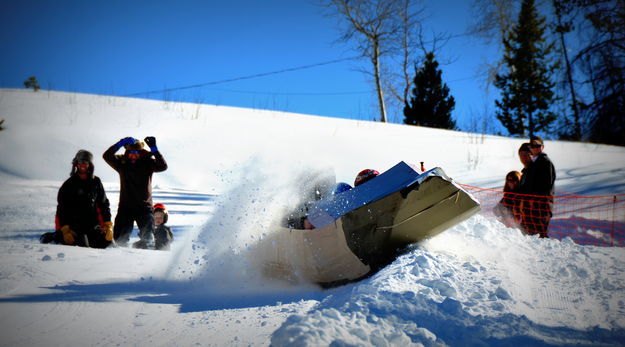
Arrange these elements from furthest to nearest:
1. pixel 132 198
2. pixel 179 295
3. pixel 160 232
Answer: pixel 160 232, pixel 132 198, pixel 179 295

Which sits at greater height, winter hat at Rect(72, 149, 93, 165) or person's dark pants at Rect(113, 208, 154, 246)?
winter hat at Rect(72, 149, 93, 165)

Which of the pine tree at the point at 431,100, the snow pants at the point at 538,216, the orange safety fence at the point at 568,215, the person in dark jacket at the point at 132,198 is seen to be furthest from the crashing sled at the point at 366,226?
the pine tree at the point at 431,100

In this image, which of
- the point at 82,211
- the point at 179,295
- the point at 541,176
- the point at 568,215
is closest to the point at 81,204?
the point at 82,211

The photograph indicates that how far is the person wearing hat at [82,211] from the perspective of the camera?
3.75 m

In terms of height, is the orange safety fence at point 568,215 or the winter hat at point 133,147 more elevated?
the winter hat at point 133,147

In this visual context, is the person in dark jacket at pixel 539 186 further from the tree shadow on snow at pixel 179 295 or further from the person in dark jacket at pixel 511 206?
the tree shadow on snow at pixel 179 295

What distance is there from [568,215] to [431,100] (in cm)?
1538

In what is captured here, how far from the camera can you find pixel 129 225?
4.16 meters

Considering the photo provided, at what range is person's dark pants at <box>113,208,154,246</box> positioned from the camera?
410 centimetres

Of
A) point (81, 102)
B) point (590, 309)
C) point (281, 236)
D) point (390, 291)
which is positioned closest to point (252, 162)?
point (281, 236)

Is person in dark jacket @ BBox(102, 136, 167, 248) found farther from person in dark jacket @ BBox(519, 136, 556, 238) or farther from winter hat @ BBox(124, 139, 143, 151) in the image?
person in dark jacket @ BBox(519, 136, 556, 238)

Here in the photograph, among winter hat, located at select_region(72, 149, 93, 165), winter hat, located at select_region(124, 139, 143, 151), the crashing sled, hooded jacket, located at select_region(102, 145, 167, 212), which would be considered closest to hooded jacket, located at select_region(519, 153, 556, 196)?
the crashing sled

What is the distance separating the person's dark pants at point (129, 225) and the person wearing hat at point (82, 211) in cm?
13

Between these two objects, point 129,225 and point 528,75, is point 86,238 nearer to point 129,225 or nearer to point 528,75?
point 129,225
